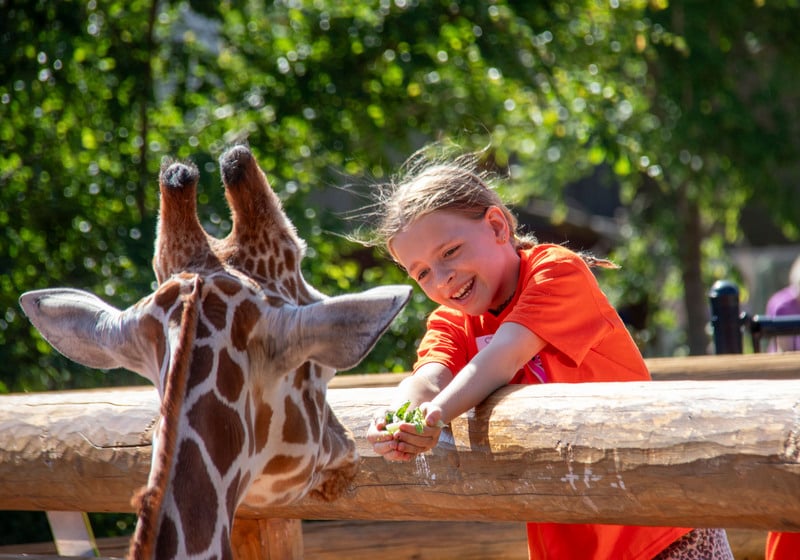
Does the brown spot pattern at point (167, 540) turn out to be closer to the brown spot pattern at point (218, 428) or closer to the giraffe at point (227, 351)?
the giraffe at point (227, 351)

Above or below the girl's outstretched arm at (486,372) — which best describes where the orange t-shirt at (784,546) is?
below

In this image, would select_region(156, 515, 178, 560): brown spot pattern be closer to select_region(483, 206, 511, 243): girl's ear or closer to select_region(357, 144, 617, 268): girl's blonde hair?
select_region(357, 144, 617, 268): girl's blonde hair

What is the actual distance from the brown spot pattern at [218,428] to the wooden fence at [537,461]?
0.62 meters

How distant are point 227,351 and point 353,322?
28cm

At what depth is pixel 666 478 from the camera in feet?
6.29

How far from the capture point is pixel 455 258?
2.39 metres

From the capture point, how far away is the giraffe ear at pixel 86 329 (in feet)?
6.16

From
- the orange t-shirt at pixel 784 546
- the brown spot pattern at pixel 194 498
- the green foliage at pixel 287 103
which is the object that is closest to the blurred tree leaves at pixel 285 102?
the green foliage at pixel 287 103

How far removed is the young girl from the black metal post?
2.33 meters

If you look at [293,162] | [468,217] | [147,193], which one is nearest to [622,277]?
[293,162]

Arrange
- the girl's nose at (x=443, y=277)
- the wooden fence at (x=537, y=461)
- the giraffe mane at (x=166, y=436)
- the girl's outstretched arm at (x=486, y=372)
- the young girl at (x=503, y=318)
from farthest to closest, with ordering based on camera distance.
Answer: the girl's nose at (x=443, y=277) < the young girl at (x=503, y=318) < the girl's outstretched arm at (x=486, y=372) < the wooden fence at (x=537, y=461) < the giraffe mane at (x=166, y=436)

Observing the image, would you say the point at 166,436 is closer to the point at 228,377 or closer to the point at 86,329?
the point at 228,377

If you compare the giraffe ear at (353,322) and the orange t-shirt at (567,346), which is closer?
the giraffe ear at (353,322)

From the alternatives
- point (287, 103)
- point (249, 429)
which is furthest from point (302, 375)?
point (287, 103)
